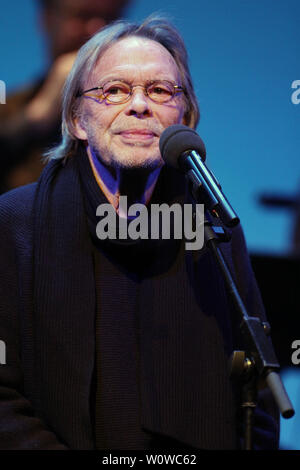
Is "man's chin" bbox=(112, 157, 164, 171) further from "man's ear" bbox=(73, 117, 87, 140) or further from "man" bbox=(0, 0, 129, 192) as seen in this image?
"man" bbox=(0, 0, 129, 192)

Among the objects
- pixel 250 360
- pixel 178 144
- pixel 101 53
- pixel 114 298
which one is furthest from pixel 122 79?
pixel 250 360

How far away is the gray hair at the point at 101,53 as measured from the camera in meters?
1.79

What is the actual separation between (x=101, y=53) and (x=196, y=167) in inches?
28.3

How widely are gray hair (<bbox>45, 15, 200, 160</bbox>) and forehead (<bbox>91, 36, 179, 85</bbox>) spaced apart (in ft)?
0.09

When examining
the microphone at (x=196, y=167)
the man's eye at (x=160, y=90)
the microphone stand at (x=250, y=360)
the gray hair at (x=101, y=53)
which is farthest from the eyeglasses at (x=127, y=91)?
the microphone stand at (x=250, y=360)

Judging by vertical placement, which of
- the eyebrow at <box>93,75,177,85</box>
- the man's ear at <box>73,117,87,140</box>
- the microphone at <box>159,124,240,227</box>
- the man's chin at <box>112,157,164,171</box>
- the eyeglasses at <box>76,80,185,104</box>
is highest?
the eyebrow at <box>93,75,177,85</box>

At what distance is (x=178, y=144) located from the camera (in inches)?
51.4

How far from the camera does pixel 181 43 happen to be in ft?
6.26

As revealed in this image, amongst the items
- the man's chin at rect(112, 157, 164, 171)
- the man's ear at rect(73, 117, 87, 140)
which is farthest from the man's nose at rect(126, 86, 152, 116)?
the man's ear at rect(73, 117, 87, 140)

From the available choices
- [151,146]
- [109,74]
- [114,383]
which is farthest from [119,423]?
[109,74]

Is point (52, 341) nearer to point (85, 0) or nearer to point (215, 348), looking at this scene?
point (215, 348)

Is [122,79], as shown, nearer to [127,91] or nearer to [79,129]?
[127,91]

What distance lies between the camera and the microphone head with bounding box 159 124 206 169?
130 centimetres

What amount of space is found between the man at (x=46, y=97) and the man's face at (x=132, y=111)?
39cm
